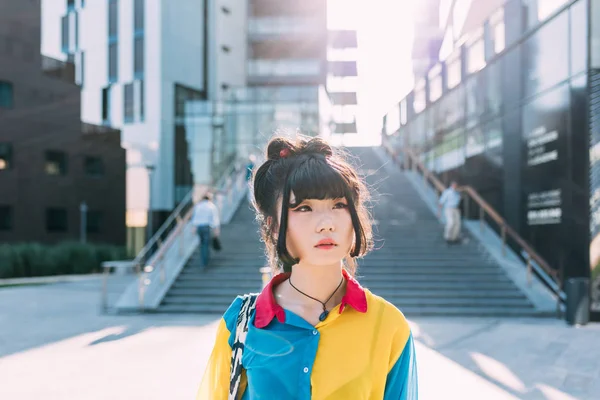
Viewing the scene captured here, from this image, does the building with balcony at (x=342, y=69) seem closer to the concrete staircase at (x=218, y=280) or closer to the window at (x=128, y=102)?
the window at (x=128, y=102)

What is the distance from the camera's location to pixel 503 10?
14820 millimetres

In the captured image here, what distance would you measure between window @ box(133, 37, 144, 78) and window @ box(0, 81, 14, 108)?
21.7 feet

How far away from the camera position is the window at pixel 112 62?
34594 millimetres

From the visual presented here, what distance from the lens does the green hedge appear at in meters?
22.3

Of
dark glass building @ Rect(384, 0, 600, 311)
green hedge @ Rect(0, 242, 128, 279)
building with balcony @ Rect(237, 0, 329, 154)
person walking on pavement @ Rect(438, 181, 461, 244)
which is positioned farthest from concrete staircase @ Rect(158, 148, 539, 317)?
building with balcony @ Rect(237, 0, 329, 154)

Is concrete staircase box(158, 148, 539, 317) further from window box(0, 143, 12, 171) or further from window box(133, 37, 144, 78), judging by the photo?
window box(133, 37, 144, 78)

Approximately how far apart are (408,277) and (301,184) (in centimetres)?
1089

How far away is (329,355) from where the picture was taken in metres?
1.76

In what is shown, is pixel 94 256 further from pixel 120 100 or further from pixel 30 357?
pixel 30 357

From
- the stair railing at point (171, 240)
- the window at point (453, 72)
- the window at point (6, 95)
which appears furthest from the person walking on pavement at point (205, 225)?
the window at point (6, 95)

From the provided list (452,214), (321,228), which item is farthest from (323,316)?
(452,214)

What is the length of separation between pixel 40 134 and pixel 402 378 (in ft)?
107

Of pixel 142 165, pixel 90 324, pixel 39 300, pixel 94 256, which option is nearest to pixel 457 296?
pixel 90 324

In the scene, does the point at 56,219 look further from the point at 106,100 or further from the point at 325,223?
the point at 325,223
